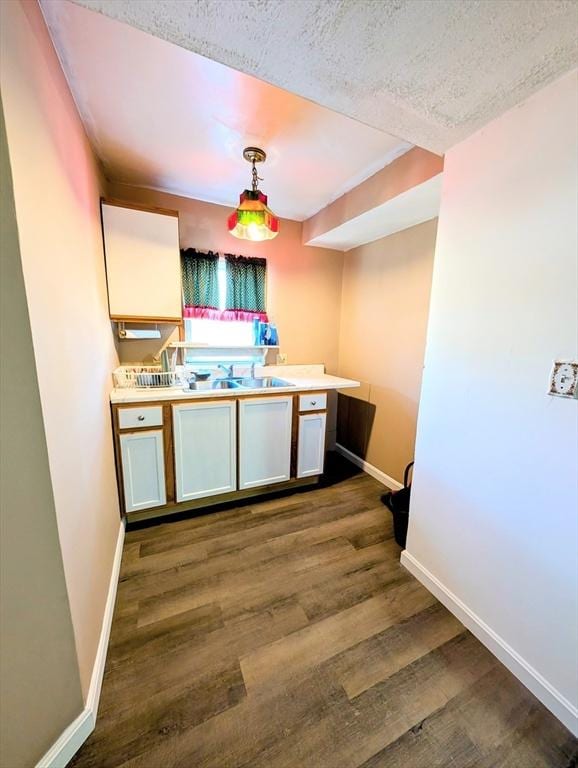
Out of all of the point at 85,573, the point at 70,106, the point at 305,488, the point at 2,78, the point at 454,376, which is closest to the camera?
the point at 2,78

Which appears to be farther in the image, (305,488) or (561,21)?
(305,488)

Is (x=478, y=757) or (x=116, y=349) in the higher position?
(x=116, y=349)

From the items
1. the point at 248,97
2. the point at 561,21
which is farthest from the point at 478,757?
the point at 248,97

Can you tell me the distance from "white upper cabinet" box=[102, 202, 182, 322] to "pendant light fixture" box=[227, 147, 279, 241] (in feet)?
1.76

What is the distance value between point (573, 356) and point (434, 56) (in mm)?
1066

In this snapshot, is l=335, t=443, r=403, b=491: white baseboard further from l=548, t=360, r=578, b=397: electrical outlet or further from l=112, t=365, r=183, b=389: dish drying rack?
l=112, t=365, r=183, b=389: dish drying rack

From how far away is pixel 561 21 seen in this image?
31.0 inches

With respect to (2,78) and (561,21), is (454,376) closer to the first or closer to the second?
(561,21)

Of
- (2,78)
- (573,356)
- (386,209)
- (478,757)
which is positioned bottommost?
(478,757)

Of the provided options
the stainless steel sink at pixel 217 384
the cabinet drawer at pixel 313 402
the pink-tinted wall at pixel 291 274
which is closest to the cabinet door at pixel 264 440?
the cabinet drawer at pixel 313 402

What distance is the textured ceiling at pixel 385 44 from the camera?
2.54 ft

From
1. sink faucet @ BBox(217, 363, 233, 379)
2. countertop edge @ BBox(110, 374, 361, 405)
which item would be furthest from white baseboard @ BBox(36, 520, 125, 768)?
sink faucet @ BBox(217, 363, 233, 379)

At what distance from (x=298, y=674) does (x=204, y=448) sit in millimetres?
1327

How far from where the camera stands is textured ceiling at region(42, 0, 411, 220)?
3.57 ft
